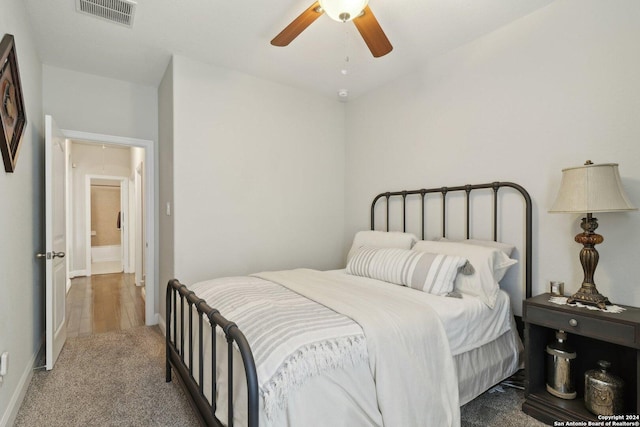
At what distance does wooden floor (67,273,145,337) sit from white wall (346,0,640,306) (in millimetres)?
3498

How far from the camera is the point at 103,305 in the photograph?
430 cm

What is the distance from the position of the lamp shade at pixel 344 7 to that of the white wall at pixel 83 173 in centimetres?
630

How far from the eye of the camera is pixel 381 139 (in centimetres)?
349

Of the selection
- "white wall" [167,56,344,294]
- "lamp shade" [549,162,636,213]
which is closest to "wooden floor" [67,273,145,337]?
"white wall" [167,56,344,294]

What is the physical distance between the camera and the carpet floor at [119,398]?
6.13 ft

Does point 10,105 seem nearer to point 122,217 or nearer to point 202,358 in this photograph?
point 202,358

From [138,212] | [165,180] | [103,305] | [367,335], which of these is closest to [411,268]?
[367,335]

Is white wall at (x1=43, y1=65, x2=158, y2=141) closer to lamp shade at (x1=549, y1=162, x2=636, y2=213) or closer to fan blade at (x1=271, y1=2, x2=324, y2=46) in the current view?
fan blade at (x1=271, y1=2, x2=324, y2=46)

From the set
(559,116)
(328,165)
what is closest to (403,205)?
(328,165)

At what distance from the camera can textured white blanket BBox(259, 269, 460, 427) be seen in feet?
4.57

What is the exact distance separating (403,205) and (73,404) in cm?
293

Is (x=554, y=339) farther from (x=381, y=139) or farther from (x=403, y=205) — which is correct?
(x=381, y=139)

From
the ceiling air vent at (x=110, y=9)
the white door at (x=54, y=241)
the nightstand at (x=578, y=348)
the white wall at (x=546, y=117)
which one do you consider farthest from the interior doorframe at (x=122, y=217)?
the nightstand at (x=578, y=348)

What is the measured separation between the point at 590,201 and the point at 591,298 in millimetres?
546
